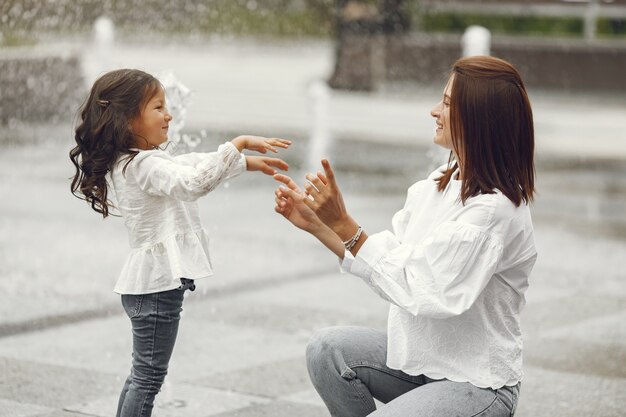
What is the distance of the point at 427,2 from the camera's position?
2803cm

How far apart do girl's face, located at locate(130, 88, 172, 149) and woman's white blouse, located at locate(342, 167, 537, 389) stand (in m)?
0.80

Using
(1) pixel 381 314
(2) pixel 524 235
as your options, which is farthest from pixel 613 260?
(2) pixel 524 235

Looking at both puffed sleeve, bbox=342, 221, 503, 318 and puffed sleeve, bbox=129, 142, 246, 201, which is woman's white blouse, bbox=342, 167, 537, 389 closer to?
puffed sleeve, bbox=342, 221, 503, 318

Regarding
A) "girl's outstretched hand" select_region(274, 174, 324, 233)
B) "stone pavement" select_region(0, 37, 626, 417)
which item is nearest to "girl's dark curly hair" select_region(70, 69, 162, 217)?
"girl's outstretched hand" select_region(274, 174, 324, 233)

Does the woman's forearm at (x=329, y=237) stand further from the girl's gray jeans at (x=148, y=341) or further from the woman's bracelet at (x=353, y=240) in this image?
the girl's gray jeans at (x=148, y=341)

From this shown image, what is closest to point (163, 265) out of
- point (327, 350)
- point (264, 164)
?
point (264, 164)

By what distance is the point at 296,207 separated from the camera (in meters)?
3.39

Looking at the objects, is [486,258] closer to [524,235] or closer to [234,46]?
[524,235]

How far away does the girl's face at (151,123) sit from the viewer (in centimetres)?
380

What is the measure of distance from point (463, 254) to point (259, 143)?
2.46ft

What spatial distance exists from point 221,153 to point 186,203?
334mm

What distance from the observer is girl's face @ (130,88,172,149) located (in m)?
3.80

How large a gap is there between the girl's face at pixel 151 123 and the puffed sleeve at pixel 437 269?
2.69 feet

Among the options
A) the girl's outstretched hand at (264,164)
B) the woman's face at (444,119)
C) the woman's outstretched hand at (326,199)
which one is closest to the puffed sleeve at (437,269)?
the woman's outstretched hand at (326,199)
